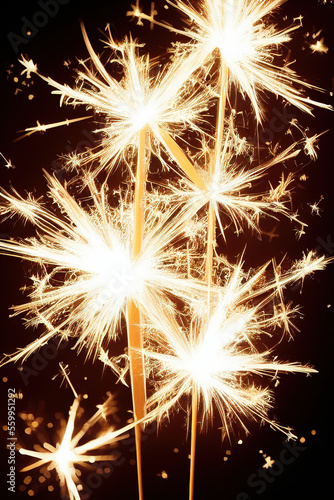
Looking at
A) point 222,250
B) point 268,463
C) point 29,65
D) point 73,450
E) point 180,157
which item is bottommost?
point 268,463

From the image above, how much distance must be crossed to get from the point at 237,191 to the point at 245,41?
1.02ft

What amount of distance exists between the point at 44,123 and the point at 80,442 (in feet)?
2.30

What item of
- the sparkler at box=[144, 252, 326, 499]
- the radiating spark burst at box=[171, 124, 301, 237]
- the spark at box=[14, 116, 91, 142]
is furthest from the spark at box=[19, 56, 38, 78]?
the sparkler at box=[144, 252, 326, 499]

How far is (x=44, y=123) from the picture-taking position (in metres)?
0.78

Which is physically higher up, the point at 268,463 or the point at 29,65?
the point at 29,65

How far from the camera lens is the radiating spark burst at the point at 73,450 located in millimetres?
785

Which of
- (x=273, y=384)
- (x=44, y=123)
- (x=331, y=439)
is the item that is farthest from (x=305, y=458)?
(x=44, y=123)

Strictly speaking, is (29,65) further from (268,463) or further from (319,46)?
(268,463)

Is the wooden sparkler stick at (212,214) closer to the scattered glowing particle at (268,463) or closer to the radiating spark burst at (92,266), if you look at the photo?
the radiating spark burst at (92,266)

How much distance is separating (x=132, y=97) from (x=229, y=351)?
0.57 meters

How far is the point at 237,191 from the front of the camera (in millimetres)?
770

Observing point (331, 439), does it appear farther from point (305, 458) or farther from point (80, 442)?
point (80, 442)

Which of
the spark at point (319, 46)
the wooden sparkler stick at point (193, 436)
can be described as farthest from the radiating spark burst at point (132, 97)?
the wooden sparkler stick at point (193, 436)

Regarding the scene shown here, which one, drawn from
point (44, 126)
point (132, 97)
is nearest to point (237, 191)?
point (132, 97)
